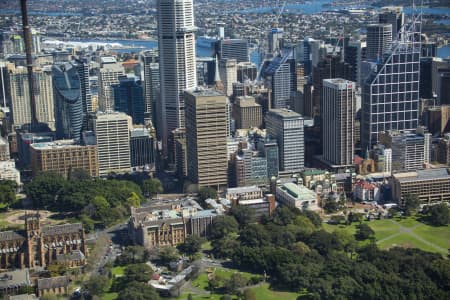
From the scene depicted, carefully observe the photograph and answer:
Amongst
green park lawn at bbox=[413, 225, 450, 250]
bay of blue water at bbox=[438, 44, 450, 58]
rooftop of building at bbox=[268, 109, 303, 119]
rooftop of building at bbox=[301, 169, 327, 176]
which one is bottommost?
green park lawn at bbox=[413, 225, 450, 250]

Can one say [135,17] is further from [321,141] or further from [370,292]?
[370,292]

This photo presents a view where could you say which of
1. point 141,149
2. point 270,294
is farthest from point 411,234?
point 141,149

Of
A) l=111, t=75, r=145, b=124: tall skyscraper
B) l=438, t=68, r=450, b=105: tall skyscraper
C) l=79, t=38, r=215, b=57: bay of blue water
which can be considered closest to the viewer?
l=111, t=75, r=145, b=124: tall skyscraper

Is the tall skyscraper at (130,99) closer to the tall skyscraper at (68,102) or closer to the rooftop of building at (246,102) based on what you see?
the tall skyscraper at (68,102)

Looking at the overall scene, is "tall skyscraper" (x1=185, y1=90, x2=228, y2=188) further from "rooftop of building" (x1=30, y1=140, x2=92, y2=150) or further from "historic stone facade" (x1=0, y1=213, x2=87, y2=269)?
"historic stone facade" (x1=0, y1=213, x2=87, y2=269)

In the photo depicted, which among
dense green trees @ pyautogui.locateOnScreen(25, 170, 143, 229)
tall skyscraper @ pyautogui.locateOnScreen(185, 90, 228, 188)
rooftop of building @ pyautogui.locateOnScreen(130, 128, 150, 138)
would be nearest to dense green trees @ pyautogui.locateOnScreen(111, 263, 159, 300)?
dense green trees @ pyautogui.locateOnScreen(25, 170, 143, 229)

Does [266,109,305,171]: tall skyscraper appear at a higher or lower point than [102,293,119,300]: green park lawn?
higher

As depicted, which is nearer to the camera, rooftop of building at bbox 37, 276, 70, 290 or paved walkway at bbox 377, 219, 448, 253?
rooftop of building at bbox 37, 276, 70, 290

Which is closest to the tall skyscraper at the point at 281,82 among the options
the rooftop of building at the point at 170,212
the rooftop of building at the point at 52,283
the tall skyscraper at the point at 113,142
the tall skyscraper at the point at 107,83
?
the tall skyscraper at the point at 107,83
